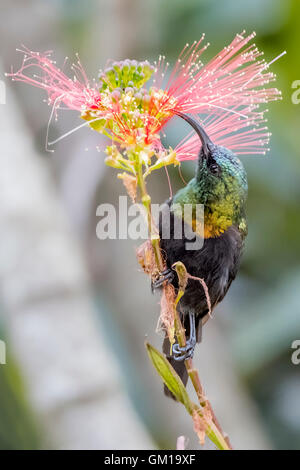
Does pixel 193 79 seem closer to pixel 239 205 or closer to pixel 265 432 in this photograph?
pixel 239 205

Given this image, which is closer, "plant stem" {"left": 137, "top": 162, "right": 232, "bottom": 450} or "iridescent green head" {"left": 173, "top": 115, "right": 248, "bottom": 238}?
"plant stem" {"left": 137, "top": 162, "right": 232, "bottom": 450}

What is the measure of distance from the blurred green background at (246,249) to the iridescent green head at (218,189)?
162 centimetres

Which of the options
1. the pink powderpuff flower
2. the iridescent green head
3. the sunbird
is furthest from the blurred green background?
the pink powderpuff flower

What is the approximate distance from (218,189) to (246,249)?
6.42 ft

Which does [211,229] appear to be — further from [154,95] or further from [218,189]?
[154,95]

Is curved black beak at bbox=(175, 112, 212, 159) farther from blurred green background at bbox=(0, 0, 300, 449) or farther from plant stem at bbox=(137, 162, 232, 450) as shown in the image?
blurred green background at bbox=(0, 0, 300, 449)

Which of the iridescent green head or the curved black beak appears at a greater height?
the curved black beak

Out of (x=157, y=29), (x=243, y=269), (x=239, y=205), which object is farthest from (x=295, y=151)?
(x=239, y=205)

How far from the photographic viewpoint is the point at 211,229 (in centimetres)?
148

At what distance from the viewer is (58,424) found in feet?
7.68

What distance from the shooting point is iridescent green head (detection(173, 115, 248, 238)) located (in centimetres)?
143

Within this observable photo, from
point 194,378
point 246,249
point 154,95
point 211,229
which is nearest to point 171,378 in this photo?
point 194,378

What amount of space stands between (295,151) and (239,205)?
68.0 inches

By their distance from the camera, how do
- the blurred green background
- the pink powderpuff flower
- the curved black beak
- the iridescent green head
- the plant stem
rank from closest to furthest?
the plant stem
the pink powderpuff flower
the curved black beak
the iridescent green head
the blurred green background
